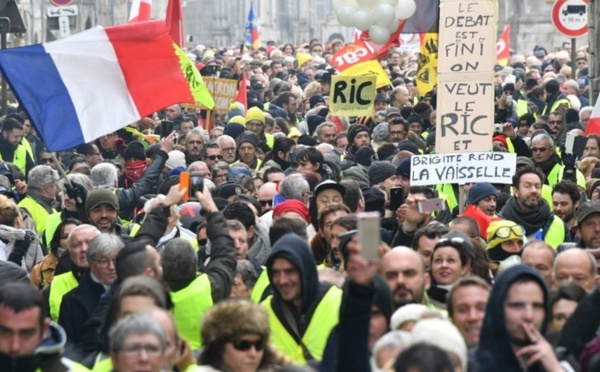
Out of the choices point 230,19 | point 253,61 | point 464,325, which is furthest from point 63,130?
point 230,19

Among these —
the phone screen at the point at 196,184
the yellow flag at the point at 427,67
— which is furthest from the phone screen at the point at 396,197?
the yellow flag at the point at 427,67

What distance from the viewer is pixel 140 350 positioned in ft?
22.7

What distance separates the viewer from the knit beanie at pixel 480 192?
43.1 ft

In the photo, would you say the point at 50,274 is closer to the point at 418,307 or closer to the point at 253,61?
the point at 418,307

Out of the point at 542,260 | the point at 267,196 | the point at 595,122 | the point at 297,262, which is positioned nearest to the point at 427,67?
the point at 595,122

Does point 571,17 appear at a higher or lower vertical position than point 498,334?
higher

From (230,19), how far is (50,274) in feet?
225

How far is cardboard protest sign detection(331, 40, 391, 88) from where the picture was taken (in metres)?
23.2

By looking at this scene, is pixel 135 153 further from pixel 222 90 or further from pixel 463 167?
pixel 463 167

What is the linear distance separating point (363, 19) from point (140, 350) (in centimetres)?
1529

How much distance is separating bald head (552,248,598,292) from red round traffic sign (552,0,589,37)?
15.2 m

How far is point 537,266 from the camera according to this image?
10.2 m

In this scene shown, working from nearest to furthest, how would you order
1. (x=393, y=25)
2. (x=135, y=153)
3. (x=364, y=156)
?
(x=135, y=153) → (x=364, y=156) → (x=393, y=25)

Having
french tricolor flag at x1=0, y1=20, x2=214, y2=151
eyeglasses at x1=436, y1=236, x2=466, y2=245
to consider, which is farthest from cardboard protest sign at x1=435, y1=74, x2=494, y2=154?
eyeglasses at x1=436, y1=236, x2=466, y2=245
